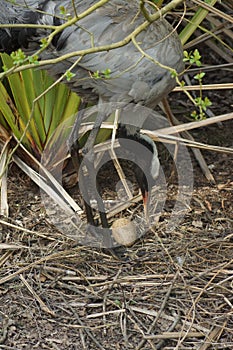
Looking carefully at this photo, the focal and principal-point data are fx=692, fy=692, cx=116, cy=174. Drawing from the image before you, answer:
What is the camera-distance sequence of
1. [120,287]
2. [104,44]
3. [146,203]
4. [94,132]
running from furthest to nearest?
1. [146,203]
2. [94,132]
3. [104,44]
4. [120,287]

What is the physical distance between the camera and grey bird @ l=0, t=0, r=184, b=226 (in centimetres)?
331

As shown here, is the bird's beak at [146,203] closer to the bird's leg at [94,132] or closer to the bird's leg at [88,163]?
the bird's leg at [88,163]

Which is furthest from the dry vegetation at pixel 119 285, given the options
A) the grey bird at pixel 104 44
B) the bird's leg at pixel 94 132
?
the grey bird at pixel 104 44

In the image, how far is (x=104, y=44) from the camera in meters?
3.35

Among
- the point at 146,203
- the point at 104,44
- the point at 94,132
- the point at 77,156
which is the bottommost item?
the point at 146,203

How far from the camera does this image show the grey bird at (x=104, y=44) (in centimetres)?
331

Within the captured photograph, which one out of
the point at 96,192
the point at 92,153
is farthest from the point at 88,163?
the point at 96,192

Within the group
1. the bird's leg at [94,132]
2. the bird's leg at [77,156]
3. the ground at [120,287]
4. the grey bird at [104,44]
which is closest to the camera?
the ground at [120,287]

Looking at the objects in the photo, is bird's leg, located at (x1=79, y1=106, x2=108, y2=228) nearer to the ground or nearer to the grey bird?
the grey bird

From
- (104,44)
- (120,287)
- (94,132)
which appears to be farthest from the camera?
(94,132)

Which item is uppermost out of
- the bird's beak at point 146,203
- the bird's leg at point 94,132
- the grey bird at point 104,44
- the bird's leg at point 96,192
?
the grey bird at point 104,44

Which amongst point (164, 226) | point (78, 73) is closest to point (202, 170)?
point (164, 226)

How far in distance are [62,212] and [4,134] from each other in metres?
0.56

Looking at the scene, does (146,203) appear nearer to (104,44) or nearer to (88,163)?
(88,163)
